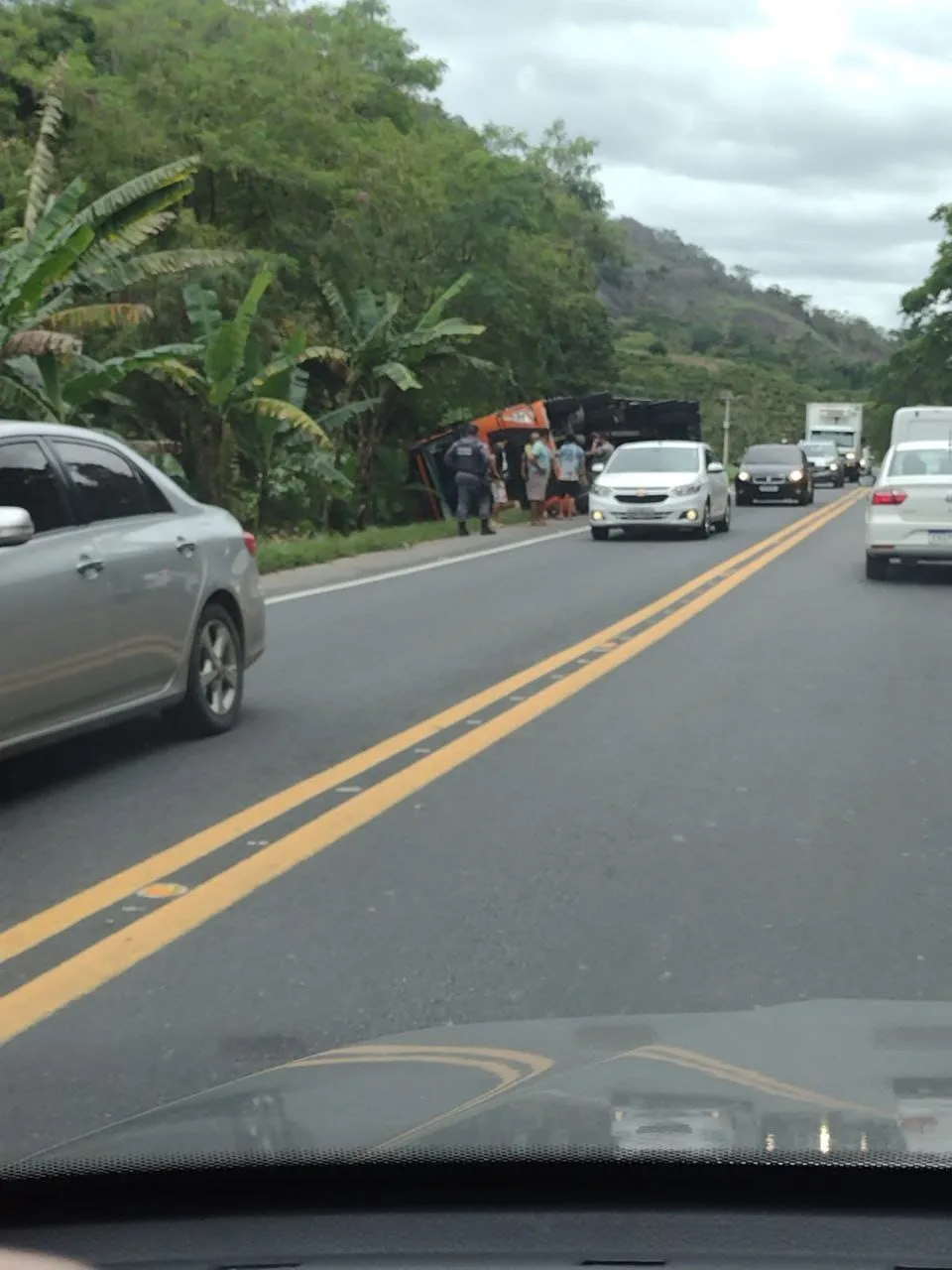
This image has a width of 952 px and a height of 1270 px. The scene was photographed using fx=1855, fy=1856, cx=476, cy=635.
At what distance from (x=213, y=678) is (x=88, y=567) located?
1.59 m

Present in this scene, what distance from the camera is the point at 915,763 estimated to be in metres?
8.85

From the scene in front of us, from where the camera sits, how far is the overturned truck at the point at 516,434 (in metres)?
34.8

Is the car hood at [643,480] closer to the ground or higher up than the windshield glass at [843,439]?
higher up

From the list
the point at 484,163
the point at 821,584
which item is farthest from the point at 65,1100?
the point at 484,163

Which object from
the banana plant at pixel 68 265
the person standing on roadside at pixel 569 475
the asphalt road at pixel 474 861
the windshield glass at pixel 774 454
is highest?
the banana plant at pixel 68 265

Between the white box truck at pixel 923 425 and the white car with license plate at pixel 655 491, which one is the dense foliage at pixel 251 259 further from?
the white box truck at pixel 923 425

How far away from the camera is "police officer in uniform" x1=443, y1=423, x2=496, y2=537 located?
1115 inches

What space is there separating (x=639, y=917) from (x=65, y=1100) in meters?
2.22

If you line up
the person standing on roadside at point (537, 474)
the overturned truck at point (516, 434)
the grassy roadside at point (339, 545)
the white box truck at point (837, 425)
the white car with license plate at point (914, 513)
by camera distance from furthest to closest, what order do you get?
the white box truck at point (837, 425), the overturned truck at point (516, 434), the person standing on roadside at point (537, 474), the grassy roadside at point (339, 545), the white car with license plate at point (914, 513)

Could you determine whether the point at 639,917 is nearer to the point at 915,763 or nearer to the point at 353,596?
the point at 915,763

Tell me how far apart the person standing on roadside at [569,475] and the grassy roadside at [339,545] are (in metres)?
4.22

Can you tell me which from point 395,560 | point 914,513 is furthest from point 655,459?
point 914,513

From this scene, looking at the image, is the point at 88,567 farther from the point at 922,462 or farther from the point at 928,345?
the point at 928,345

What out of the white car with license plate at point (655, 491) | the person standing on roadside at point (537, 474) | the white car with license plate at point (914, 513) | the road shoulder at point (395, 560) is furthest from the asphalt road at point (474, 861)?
the person standing on roadside at point (537, 474)
